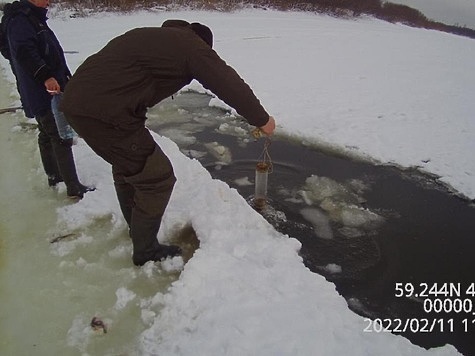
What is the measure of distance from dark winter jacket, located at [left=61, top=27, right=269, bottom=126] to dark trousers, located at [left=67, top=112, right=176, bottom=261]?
0.27 ft

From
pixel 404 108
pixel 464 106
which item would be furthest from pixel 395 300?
pixel 464 106

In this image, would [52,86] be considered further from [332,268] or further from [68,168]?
[332,268]

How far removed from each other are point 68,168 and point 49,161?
0.42m

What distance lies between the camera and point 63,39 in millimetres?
15156

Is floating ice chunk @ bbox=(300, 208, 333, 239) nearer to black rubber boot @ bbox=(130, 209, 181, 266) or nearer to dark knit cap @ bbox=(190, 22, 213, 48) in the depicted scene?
black rubber boot @ bbox=(130, 209, 181, 266)

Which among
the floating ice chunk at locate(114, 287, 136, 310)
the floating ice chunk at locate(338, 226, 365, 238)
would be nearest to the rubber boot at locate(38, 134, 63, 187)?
the floating ice chunk at locate(114, 287, 136, 310)

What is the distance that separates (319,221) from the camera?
13.4 ft

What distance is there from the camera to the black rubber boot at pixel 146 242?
274 cm

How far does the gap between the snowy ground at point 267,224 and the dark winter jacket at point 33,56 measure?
103 cm

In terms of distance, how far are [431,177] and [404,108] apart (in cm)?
347

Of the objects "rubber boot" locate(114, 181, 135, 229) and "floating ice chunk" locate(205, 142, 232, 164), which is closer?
"rubber boot" locate(114, 181, 135, 229)

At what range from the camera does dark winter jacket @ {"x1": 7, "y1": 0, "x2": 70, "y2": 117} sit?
3035 millimetres

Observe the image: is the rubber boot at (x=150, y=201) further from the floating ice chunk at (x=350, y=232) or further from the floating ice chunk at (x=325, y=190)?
the floating ice chunk at (x=325, y=190)

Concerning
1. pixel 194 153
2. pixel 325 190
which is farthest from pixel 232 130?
pixel 325 190
